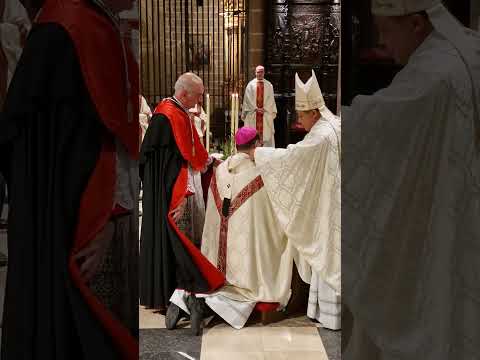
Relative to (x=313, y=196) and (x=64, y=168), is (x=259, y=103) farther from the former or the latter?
(x=64, y=168)

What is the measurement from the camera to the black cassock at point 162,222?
445 cm

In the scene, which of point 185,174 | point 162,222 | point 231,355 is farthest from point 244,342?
point 185,174

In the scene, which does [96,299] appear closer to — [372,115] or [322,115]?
[372,115]

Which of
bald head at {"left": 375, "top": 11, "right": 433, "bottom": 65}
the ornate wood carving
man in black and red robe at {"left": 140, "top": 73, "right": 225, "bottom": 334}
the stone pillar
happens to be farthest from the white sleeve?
the stone pillar

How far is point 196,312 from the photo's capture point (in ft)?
14.4

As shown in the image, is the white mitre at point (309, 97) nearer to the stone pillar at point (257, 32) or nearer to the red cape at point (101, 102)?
the red cape at point (101, 102)

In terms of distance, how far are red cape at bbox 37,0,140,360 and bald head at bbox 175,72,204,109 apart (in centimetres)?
264

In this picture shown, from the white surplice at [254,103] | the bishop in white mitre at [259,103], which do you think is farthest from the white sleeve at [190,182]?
the white surplice at [254,103]

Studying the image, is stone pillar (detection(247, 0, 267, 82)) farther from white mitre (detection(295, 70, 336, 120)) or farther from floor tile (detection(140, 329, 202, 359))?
floor tile (detection(140, 329, 202, 359))

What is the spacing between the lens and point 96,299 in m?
1.90

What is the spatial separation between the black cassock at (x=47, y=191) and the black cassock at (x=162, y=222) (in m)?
2.56

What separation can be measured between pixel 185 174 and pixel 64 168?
8.71 feet

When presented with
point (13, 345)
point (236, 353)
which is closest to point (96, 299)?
point (13, 345)

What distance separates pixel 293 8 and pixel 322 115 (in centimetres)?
564
